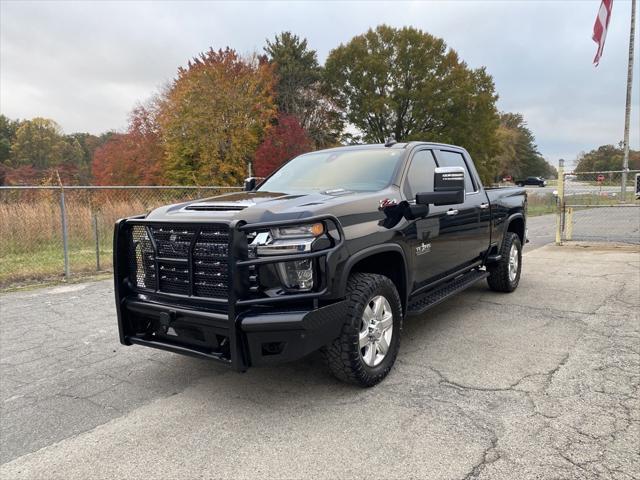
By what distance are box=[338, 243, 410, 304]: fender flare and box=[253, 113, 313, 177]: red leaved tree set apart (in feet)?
87.1

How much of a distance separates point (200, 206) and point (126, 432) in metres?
1.62

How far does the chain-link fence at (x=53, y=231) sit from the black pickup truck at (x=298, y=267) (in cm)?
555

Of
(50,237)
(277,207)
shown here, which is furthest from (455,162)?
(50,237)

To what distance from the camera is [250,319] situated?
9.38 feet

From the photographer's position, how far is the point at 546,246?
38.6 feet

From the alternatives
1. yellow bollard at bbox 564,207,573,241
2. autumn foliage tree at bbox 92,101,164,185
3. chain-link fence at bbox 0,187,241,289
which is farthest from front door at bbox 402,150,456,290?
autumn foliage tree at bbox 92,101,164,185

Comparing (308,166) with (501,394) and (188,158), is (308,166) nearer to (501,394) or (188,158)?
(501,394)

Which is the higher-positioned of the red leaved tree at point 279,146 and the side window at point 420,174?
the red leaved tree at point 279,146

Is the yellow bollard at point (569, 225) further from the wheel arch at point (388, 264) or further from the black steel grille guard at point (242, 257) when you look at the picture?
the black steel grille guard at point (242, 257)

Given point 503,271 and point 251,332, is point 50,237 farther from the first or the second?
point 503,271

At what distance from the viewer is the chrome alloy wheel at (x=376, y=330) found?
3396 mm

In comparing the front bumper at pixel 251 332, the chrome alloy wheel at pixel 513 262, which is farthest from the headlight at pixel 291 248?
the chrome alloy wheel at pixel 513 262

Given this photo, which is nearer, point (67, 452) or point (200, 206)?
point (67, 452)

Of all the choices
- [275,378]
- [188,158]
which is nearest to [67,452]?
[275,378]
